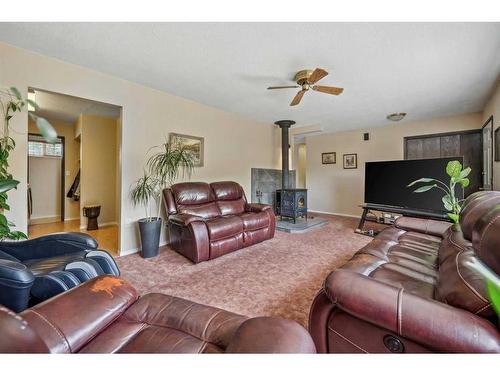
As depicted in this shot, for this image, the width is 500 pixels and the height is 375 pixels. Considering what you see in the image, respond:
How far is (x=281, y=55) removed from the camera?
7.35ft

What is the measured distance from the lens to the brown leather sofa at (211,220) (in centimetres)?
264

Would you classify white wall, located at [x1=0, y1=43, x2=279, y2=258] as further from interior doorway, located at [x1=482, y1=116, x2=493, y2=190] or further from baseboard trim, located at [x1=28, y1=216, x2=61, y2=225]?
interior doorway, located at [x1=482, y1=116, x2=493, y2=190]

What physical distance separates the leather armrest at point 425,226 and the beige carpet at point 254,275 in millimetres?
833

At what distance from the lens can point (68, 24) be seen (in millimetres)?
1824

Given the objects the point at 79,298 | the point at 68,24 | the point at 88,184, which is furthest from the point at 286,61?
the point at 88,184

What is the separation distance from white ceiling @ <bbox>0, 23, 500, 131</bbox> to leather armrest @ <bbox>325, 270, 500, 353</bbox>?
1.98 metres

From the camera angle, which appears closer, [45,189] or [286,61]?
[286,61]

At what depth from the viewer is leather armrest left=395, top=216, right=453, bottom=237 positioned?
2152 millimetres

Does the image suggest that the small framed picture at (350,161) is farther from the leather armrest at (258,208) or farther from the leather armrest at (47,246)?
the leather armrest at (47,246)

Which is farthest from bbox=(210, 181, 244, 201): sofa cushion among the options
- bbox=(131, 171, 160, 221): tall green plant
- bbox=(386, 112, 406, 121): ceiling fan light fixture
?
bbox=(386, 112, 406, 121): ceiling fan light fixture

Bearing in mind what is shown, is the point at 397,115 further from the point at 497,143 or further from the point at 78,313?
the point at 78,313

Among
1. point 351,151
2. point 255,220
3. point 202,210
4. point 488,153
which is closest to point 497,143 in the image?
point 488,153

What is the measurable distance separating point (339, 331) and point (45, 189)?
616 cm
